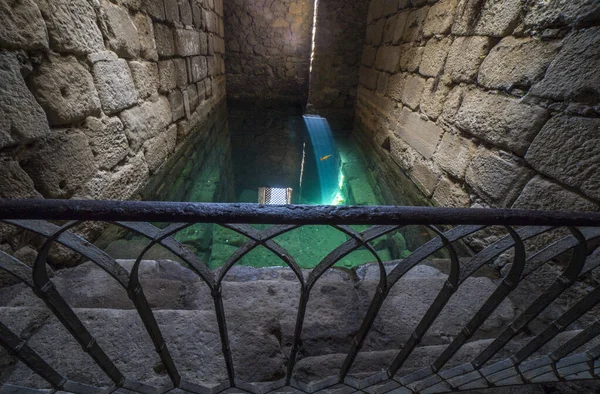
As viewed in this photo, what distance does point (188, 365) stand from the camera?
941 mm

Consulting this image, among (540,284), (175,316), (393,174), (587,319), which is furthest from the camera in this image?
(393,174)

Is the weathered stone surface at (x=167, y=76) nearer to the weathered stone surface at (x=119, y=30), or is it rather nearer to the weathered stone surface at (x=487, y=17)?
the weathered stone surface at (x=119, y=30)

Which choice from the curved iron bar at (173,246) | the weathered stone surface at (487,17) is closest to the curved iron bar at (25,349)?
the curved iron bar at (173,246)

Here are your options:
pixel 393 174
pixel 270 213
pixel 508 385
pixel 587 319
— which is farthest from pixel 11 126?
pixel 393 174

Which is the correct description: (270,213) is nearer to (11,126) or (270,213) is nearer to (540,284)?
(11,126)

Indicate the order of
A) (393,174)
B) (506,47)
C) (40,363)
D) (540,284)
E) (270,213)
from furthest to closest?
1. (393,174)
2. (506,47)
3. (540,284)
4. (40,363)
5. (270,213)

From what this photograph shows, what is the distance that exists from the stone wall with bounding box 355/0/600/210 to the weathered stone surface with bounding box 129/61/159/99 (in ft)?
9.41

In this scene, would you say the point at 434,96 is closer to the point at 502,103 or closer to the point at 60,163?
the point at 502,103

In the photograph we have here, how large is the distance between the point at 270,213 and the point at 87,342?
622mm

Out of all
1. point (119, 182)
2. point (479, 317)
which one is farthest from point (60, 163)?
point (479, 317)

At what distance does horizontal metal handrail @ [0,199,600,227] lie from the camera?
481 millimetres

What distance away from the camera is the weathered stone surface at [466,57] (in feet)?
6.96

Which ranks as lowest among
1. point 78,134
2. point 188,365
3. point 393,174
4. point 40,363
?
point 393,174

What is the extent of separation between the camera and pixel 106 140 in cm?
186
